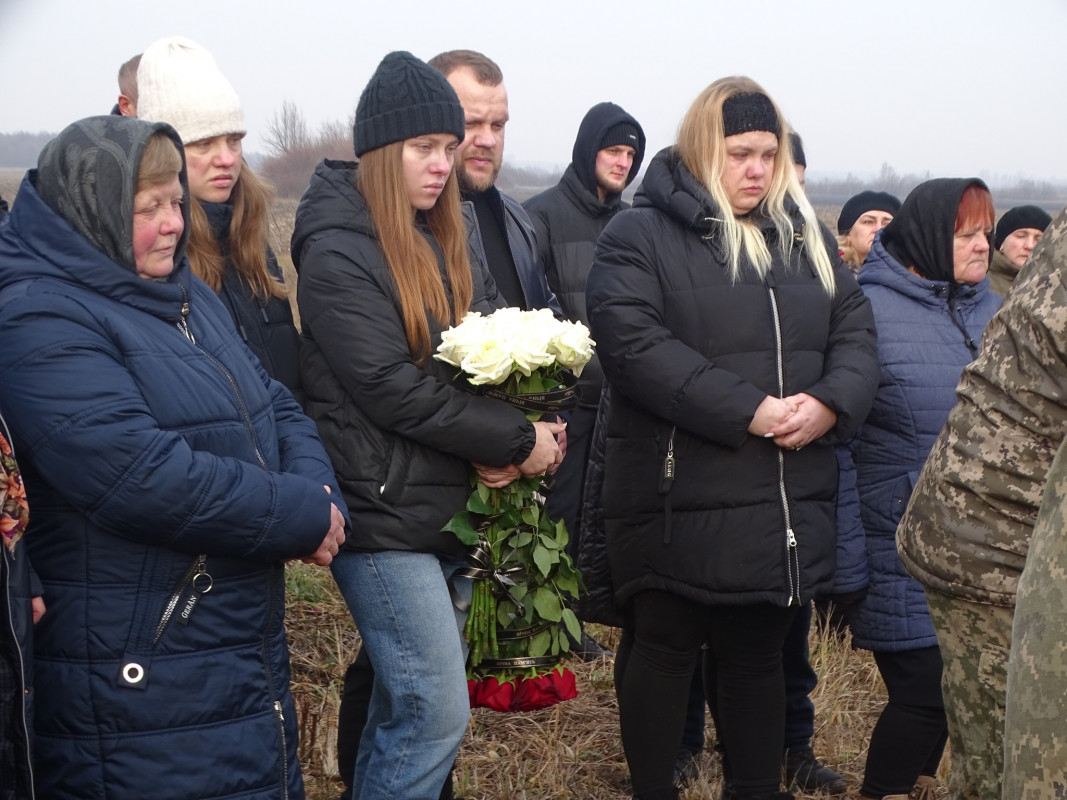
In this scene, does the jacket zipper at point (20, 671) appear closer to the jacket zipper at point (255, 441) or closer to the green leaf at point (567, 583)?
the jacket zipper at point (255, 441)

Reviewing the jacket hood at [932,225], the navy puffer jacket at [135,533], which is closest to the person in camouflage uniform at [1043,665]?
the navy puffer jacket at [135,533]

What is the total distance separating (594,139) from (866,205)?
176cm

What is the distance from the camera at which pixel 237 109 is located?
11.3ft

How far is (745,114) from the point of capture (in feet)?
12.0

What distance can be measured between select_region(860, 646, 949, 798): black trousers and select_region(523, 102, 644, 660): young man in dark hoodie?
1.32 metres

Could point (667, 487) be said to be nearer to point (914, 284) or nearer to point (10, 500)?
point (914, 284)

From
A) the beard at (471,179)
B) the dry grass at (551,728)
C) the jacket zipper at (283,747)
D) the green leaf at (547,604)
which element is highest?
the beard at (471,179)

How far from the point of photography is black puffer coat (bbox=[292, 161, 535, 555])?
309 cm

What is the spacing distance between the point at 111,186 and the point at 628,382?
1.52 meters

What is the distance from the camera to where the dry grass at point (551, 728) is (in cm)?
395

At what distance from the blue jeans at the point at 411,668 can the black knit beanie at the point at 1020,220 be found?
415 centimetres

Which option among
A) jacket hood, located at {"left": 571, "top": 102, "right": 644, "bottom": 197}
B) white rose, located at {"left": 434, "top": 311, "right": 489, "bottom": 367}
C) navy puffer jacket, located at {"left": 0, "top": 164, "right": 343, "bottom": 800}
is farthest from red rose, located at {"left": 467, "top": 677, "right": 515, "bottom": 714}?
jacket hood, located at {"left": 571, "top": 102, "right": 644, "bottom": 197}

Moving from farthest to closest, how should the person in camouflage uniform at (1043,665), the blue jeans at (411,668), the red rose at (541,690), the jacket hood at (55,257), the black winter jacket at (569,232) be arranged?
the black winter jacket at (569,232)
the red rose at (541,690)
the blue jeans at (411,668)
the jacket hood at (55,257)
the person in camouflage uniform at (1043,665)

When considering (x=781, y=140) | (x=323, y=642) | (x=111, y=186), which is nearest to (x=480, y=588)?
(x=111, y=186)
